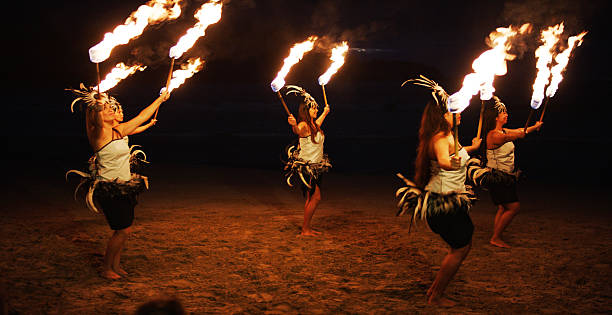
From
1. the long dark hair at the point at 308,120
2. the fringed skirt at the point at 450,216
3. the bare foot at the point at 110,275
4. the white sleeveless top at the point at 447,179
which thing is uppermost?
the long dark hair at the point at 308,120

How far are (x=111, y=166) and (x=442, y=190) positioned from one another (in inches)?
134

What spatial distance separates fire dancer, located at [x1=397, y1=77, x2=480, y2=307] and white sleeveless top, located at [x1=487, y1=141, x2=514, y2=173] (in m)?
2.42

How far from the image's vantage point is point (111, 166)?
5.73 meters

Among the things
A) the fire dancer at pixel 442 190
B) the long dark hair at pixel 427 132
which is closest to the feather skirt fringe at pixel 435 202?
the fire dancer at pixel 442 190

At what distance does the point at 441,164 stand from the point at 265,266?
259 centimetres

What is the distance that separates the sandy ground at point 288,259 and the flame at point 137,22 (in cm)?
244

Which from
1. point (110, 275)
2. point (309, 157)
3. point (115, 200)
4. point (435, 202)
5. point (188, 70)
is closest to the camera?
point (435, 202)

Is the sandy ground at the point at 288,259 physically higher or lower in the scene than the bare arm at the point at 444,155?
lower

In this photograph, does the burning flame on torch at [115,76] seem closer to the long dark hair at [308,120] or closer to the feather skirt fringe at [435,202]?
the long dark hair at [308,120]

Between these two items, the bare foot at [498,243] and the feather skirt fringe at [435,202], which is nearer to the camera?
the feather skirt fringe at [435,202]

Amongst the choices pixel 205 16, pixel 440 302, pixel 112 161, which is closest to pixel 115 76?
pixel 112 161

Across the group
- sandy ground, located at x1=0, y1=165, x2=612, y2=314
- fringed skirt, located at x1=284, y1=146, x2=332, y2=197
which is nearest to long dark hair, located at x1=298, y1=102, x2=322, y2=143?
fringed skirt, located at x1=284, y1=146, x2=332, y2=197

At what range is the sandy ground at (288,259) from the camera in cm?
527

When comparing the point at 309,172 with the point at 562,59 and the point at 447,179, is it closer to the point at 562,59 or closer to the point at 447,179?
the point at 447,179
